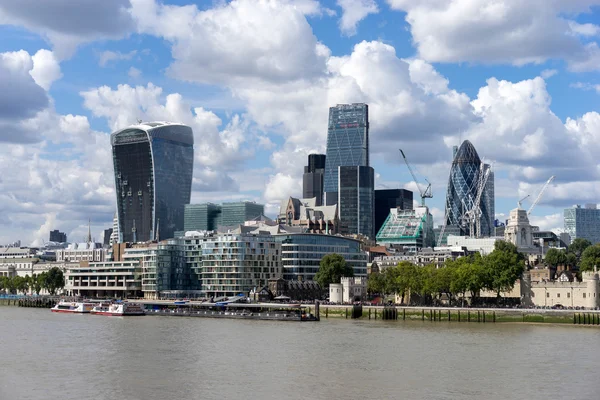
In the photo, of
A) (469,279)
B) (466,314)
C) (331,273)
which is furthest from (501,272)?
(331,273)

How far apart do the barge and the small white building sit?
17.8 meters

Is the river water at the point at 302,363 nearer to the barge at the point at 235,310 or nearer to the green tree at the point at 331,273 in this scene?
Answer: the barge at the point at 235,310

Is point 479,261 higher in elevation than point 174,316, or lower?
higher

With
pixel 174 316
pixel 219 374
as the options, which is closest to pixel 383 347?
pixel 219 374

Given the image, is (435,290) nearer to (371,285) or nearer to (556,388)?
(371,285)

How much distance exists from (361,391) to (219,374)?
48.1 ft

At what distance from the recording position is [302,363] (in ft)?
268

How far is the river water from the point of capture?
65.7 meters

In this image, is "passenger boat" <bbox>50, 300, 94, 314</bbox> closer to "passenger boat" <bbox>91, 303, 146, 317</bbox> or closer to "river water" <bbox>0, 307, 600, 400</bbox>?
"passenger boat" <bbox>91, 303, 146, 317</bbox>

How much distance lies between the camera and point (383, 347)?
9562cm

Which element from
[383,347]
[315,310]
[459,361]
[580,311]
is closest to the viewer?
[459,361]

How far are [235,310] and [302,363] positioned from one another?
89078 mm

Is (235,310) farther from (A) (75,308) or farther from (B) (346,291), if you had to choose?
(A) (75,308)

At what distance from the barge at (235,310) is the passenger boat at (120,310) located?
2.70 m
